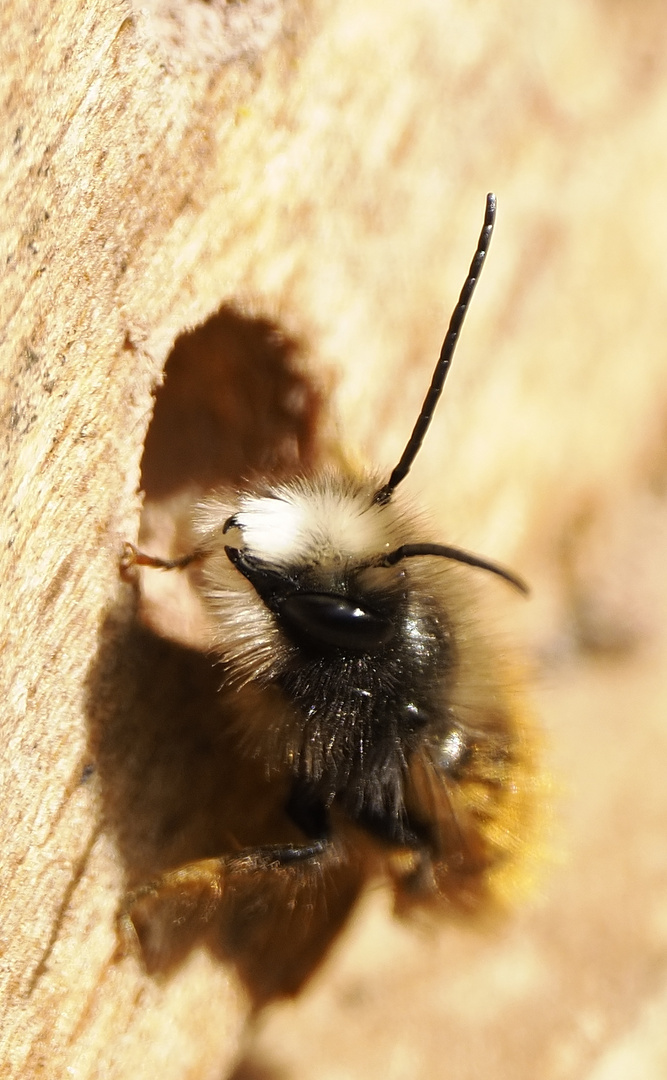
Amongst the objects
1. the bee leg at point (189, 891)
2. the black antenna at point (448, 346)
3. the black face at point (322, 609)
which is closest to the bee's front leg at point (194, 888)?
the bee leg at point (189, 891)

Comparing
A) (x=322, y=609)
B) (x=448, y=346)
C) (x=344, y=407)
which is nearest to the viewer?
(x=322, y=609)

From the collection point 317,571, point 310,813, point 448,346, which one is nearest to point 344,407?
point 448,346

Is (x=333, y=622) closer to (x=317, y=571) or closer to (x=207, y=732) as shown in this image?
(x=317, y=571)

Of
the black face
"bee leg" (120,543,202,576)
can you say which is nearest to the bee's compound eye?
the black face

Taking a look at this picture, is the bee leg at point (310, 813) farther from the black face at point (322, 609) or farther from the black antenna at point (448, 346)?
the black antenna at point (448, 346)

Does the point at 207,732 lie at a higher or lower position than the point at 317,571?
lower

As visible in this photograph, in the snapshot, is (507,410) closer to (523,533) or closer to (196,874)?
(523,533)

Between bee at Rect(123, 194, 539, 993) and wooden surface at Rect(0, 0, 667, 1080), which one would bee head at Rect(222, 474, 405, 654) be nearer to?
bee at Rect(123, 194, 539, 993)

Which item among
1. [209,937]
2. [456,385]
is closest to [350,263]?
[456,385]
